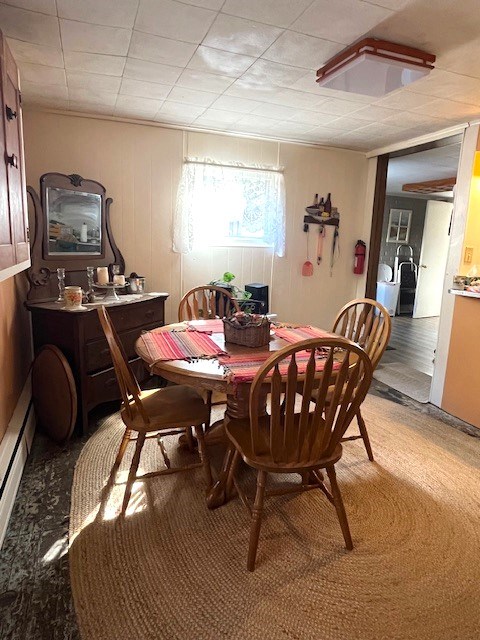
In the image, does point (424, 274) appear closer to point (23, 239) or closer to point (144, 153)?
point (144, 153)

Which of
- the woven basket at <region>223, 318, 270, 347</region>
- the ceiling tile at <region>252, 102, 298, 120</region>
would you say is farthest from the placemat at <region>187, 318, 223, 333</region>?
the ceiling tile at <region>252, 102, 298, 120</region>

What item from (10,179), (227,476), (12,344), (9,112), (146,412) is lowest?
(227,476)

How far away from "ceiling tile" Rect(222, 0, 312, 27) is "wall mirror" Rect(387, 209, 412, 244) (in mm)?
5891

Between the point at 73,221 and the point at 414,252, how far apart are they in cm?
618

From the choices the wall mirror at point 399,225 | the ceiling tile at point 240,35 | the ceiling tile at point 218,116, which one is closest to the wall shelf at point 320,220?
the ceiling tile at point 218,116

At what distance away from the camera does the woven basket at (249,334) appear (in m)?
1.94

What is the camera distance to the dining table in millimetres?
1579

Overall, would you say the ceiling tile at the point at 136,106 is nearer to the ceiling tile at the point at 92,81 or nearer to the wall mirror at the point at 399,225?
the ceiling tile at the point at 92,81

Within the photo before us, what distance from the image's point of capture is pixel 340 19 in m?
1.58

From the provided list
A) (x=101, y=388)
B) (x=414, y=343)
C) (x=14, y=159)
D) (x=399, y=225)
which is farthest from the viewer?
(x=399, y=225)

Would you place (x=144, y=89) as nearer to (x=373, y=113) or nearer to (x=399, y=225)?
(x=373, y=113)

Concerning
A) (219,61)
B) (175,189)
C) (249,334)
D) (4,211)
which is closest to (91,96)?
(175,189)

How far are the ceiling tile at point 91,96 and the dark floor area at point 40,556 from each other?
2227 millimetres

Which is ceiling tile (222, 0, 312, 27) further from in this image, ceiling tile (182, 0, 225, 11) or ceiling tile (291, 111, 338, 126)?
ceiling tile (291, 111, 338, 126)
